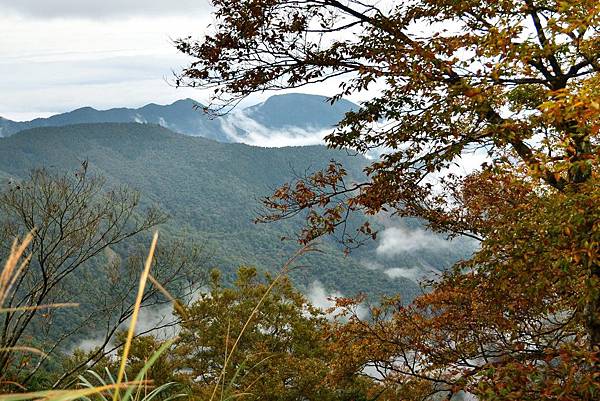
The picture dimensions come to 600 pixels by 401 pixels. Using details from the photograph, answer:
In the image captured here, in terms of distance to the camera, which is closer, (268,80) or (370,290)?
(268,80)

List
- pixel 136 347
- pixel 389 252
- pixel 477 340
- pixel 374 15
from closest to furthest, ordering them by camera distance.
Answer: pixel 374 15, pixel 477 340, pixel 136 347, pixel 389 252

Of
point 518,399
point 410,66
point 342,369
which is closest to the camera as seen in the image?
point 518,399

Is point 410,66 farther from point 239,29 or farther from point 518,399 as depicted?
point 518,399

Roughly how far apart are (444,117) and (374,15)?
134 cm

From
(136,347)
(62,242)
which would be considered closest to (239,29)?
(62,242)

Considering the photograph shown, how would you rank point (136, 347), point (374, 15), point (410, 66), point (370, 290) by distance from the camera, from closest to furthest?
point (410, 66)
point (374, 15)
point (136, 347)
point (370, 290)

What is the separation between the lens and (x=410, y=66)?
420cm

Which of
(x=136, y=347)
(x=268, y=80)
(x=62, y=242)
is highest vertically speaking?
(x=268, y=80)

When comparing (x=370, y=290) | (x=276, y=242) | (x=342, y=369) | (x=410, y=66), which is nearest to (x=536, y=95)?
(x=410, y=66)

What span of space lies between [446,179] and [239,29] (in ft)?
17.9

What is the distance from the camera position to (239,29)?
513cm

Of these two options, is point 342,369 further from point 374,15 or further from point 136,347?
point 136,347

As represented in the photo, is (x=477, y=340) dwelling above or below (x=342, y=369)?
above

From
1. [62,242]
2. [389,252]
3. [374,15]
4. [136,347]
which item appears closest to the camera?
[374,15]
